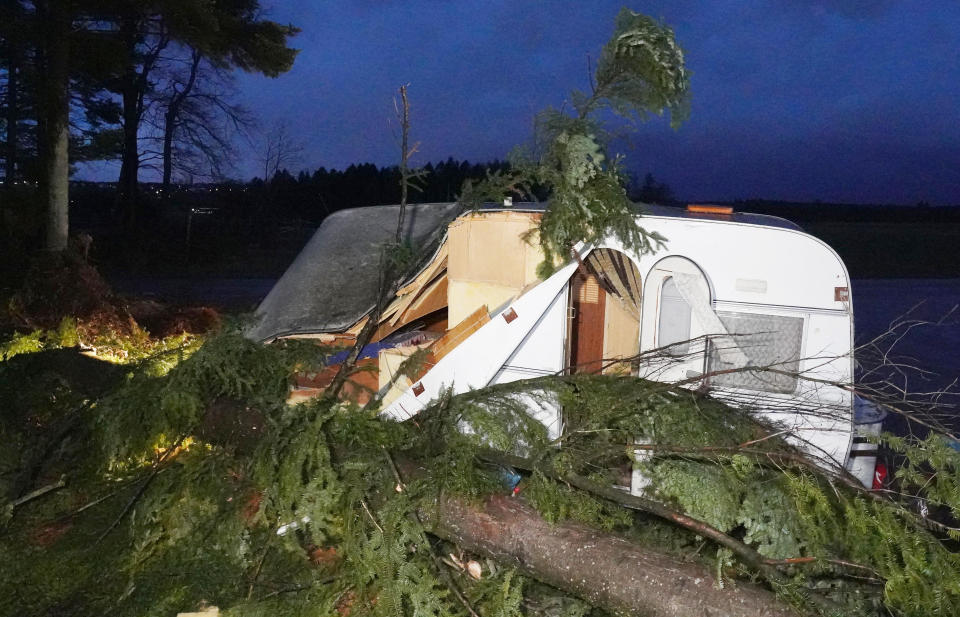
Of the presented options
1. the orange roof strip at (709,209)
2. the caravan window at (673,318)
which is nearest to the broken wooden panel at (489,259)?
the caravan window at (673,318)

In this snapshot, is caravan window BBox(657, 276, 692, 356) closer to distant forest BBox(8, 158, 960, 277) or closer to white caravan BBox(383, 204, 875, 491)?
white caravan BBox(383, 204, 875, 491)

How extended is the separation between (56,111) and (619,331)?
9828 mm

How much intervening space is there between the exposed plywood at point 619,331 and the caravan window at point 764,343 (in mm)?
911

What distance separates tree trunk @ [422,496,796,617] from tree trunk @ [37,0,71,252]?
1017 centimetres

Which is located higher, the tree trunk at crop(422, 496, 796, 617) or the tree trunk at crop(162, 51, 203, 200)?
the tree trunk at crop(162, 51, 203, 200)

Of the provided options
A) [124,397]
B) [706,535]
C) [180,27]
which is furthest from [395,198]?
[706,535]

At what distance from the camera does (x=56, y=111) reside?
1065 cm

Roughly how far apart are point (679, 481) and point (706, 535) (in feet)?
1.13

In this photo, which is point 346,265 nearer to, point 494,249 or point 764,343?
point 494,249

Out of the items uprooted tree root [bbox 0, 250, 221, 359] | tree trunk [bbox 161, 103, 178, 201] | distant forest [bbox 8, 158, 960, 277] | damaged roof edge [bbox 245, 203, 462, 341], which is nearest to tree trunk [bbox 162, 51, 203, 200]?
tree trunk [bbox 161, 103, 178, 201]

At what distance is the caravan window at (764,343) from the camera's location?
4.35 meters

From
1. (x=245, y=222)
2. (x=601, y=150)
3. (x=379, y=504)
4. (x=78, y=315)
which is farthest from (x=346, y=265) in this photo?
(x=245, y=222)

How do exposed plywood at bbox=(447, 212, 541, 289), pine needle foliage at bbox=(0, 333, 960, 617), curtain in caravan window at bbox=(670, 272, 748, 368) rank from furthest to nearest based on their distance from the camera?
exposed plywood at bbox=(447, 212, 541, 289)
curtain in caravan window at bbox=(670, 272, 748, 368)
pine needle foliage at bbox=(0, 333, 960, 617)

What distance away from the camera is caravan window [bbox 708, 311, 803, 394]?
4352mm
